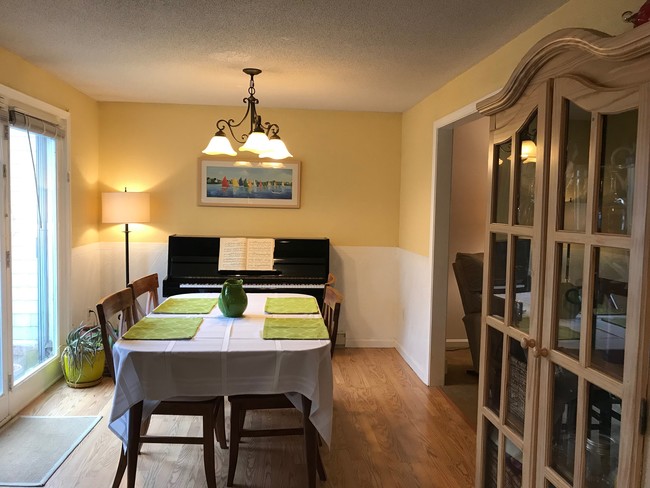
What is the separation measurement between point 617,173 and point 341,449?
2152 millimetres

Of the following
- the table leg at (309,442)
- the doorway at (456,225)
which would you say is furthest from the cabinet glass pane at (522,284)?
the doorway at (456,225)

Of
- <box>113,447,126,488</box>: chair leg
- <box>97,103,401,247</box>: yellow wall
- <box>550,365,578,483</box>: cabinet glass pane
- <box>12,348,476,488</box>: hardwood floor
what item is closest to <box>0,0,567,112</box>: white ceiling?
<box>97,103,401,247</box>: yellow wall

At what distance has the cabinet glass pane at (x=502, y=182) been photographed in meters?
1.95

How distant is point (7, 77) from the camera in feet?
10.3

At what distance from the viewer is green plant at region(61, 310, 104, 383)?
12.4ft

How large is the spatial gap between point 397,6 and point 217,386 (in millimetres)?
1833

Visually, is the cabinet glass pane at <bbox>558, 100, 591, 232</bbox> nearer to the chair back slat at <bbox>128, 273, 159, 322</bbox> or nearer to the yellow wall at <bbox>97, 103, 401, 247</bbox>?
the chair back slat at <bbox>128, 273, 159, 322</bbox>

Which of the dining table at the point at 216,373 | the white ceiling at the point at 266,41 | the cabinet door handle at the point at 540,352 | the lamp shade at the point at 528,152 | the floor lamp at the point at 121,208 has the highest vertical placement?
the white ceiling at the point at 266,41

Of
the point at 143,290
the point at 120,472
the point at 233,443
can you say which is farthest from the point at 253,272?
the point at 120,472

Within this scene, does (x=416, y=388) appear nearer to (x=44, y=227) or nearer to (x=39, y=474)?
(x=39, y=474)

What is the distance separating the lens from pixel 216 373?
2.27 metres

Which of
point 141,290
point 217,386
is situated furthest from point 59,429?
point 217,386

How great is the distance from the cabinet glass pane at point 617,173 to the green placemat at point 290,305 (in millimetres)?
1857

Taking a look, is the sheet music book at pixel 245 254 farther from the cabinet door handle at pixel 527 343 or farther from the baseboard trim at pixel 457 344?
the cabinet door handle at pixel 527 343
